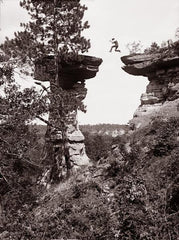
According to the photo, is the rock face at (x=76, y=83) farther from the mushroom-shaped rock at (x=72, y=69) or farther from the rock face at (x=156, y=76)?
the rock face at (x=156, y=76)

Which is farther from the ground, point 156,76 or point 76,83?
point 156,76

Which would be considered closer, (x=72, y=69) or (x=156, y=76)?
(x=156, y=76)

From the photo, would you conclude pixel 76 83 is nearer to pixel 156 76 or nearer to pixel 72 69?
pixel 72 69

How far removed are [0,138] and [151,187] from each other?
24.5ft

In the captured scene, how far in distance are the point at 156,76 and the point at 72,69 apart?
20.7ft

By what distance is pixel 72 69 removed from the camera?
25234mm

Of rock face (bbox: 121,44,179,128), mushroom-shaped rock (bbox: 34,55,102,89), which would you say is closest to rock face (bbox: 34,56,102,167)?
mushroom-shaped rock (bbox: 34,55,102,89)

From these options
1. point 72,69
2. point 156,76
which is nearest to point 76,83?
point 72,69

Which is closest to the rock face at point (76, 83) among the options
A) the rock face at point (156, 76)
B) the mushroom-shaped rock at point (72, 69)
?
the mushroom-shaped rock at point (72, 69)

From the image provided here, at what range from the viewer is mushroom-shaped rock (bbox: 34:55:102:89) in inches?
890

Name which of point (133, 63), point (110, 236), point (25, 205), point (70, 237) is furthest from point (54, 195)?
point (133, 63)

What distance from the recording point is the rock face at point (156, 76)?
23.0 meters

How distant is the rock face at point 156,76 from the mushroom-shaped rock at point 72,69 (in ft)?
8.04

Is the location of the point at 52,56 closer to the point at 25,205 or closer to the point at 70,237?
the point at 25,205
